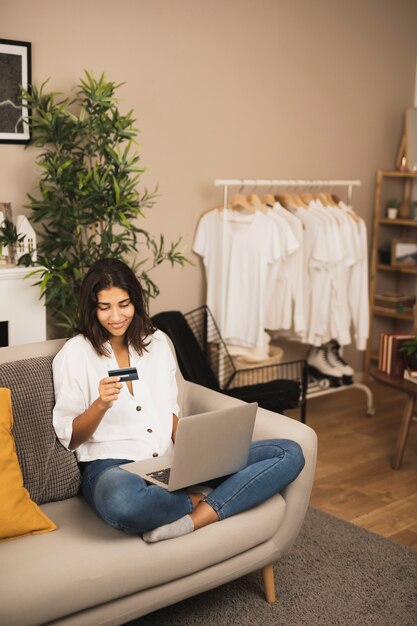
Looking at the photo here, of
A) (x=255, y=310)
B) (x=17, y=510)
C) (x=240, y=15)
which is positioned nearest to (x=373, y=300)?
(x=255, y=310)

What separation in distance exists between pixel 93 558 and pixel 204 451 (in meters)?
0.43

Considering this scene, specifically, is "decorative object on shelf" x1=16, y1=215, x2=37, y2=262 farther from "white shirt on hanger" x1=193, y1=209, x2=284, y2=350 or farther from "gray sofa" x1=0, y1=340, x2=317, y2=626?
"white shirt on hanger" x1=193, y1=209, x2=284, y2=350

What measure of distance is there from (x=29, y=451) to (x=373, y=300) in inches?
144

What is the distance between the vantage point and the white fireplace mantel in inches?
124

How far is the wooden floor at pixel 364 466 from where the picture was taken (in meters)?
3.36

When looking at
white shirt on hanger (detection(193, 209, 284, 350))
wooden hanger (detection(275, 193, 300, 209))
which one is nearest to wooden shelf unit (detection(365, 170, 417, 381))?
wooden hanger (detection(275, 193, 300, 209))

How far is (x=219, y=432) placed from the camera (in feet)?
7.44

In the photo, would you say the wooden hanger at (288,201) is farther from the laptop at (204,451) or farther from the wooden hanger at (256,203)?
the laptop at (204,451)

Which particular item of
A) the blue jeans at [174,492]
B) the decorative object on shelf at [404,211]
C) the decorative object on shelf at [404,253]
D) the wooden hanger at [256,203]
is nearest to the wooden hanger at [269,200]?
the wooden hanger at [256,203]

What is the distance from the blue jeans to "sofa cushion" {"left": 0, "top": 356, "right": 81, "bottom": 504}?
0.07 meters

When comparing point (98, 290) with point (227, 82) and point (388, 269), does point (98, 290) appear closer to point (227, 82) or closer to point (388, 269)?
point (227, 82)

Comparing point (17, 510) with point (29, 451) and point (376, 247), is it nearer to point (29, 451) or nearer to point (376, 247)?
point (29, 451)

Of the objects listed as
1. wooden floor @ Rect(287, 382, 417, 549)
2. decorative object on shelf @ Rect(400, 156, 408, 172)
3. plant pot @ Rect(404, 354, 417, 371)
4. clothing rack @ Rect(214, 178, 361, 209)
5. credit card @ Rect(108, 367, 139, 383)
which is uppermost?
decorative object on shelf @ Rect(400, 156, 408, 172)

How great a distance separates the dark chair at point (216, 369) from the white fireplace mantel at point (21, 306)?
0.68 metres
